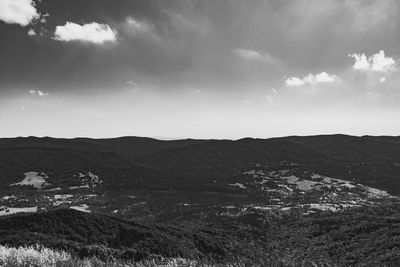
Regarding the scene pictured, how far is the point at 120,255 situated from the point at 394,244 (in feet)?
89.8

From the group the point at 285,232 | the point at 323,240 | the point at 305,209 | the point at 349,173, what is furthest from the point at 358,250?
the point at 349,173

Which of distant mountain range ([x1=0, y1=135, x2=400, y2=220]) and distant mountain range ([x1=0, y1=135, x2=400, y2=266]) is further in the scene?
distant mountain range ([x1=0, y1=135, x2=400, y2=220])

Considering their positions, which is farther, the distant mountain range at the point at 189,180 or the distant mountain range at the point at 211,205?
the distant mountain range at the point at 189,180

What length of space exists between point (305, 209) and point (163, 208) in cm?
2947

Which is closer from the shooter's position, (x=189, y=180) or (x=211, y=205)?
(x=211, y=205)

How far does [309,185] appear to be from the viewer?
131 meters

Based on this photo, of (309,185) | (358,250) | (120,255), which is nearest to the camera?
(120,255)

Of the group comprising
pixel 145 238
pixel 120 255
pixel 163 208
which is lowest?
pixel 163 208

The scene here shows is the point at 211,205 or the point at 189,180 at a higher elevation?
the point at 189,180

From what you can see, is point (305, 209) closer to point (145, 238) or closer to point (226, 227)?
point (226, 227)

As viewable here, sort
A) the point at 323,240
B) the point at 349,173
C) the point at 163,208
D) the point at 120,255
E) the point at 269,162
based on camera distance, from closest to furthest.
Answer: the point at 120,255 < the point at 323,240 < the point at 163,208 < the point at 349,173 < the point at 269,162

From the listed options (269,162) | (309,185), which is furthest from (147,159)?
(309,185)

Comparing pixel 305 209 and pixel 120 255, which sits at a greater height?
pixel 120 255

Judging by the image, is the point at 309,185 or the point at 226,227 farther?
the point at 309,185
